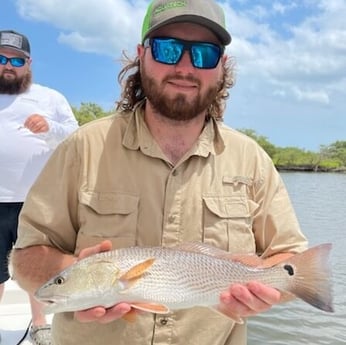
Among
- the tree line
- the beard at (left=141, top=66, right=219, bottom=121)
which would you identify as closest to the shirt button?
the beard at (left=141, top=66, right=219, bottom=121)

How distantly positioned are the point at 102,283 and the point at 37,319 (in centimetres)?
284

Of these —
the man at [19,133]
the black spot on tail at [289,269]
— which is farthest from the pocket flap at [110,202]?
the man at [19,133]

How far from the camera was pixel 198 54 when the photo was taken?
2451mm

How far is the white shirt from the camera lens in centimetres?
478

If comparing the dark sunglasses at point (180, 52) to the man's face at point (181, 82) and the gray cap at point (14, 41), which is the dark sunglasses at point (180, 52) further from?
the gray cap at point (14, 41)

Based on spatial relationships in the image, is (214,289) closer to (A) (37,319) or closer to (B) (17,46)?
(A) (37,319)

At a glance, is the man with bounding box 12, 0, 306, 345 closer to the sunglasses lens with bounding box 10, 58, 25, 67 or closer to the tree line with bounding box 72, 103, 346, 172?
the sunglasses lens with bounding box 10, 58, 25, 67

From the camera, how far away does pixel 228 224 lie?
2461mm

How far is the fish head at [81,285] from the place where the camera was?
6.63 feet

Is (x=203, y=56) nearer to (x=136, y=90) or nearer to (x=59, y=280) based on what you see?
(x=136, y=90)

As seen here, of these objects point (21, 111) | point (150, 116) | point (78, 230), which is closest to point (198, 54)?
point (150, 116)

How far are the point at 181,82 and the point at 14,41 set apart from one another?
3141 mm

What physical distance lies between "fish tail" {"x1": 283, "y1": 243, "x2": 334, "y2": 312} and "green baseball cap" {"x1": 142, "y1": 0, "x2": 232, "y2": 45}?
104 cm

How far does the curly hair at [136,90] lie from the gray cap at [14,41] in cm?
245
